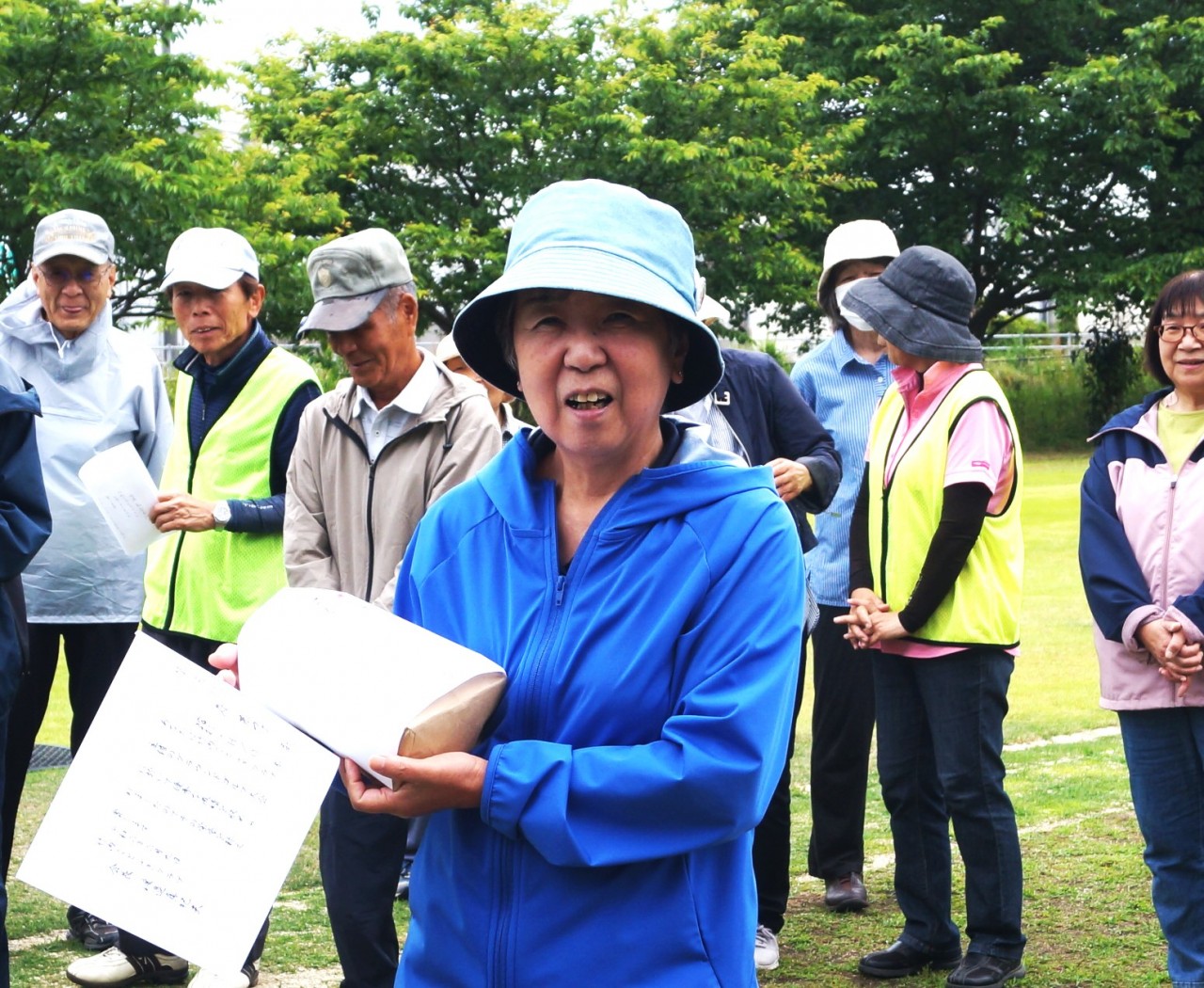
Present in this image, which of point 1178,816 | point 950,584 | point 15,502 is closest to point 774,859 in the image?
point 950,584

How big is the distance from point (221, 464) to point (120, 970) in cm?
164

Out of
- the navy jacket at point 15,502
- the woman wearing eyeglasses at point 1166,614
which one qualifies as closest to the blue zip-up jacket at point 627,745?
the navy jacket at point 15,502

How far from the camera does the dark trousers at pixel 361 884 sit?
3.90 m

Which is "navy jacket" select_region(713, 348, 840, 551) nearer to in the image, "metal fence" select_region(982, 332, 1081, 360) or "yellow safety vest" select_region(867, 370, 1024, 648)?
"yellow safety vest" select_region(867, 370, 1024, 648)

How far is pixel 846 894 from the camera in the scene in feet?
19.1

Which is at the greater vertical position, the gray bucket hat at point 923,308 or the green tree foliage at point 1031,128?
the green tree foliage at point 1031,128

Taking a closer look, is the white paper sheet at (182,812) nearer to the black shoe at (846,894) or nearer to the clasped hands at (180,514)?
the clasped hands at (180,514)

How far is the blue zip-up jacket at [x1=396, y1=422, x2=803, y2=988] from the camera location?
77.7 inches

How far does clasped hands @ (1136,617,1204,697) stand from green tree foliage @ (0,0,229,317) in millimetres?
13583

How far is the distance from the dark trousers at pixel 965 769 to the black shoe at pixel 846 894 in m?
0.64

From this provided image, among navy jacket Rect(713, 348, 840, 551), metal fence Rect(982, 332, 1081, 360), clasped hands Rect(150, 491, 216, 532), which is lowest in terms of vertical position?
clasped hands Rect(150, 491, 216, 532)

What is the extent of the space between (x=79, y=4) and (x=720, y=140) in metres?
13.1

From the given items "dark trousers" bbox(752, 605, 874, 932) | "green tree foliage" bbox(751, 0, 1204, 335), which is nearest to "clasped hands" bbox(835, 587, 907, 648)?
"dark trousers" bbox(752, 605, 874, 932)

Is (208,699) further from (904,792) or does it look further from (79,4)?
(79,4)
